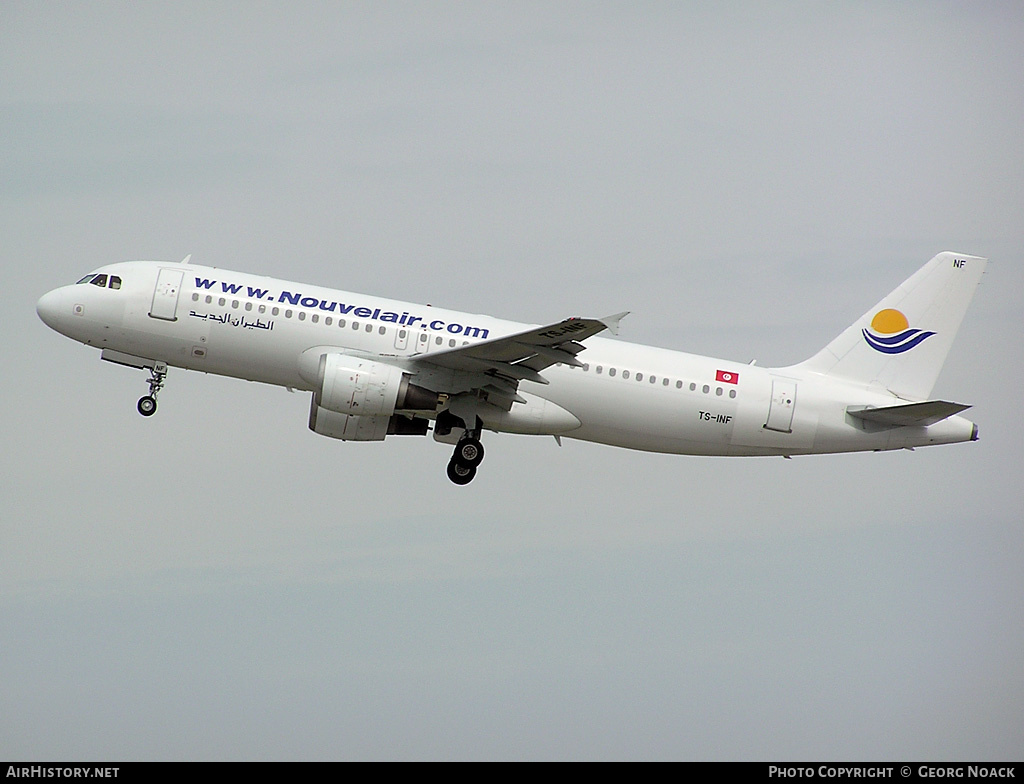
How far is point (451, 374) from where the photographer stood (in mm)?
34531

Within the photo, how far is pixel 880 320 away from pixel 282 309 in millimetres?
18069

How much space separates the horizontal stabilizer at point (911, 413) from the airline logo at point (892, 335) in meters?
2.50

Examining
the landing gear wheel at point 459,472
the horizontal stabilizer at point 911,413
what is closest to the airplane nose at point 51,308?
the landing gear wheel at point 459,472

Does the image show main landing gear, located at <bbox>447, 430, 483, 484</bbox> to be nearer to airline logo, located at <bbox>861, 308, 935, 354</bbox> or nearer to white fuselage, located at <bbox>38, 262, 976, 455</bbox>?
white fuselage, located at <bbox>38, 262, 976, 455</bbox>

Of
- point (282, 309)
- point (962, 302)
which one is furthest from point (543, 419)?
point (962, 302)

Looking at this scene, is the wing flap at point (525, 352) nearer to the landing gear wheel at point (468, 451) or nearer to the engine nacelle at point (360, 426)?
the landing gear wheel at point (468, 451)

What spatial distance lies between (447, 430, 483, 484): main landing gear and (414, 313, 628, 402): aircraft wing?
1489 millimetres

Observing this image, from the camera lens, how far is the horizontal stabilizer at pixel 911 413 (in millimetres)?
35500

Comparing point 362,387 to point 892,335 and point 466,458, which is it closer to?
point 466,458

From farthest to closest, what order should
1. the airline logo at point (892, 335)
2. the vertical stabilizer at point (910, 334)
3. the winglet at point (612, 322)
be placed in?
the airline logo at point (892, 335) < the vertical stabilizer at point (910, 334) < the winglet at point (612, 322)

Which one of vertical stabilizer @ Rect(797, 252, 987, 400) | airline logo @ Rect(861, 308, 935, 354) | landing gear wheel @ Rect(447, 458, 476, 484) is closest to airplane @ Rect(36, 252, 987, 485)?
landing gear wheel @ Rect(447, 458, 476, 484)

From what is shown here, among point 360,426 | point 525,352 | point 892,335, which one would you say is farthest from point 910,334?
point 360,426

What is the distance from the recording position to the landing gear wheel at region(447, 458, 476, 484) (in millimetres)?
35625

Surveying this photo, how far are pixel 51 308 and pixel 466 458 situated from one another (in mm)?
12271
